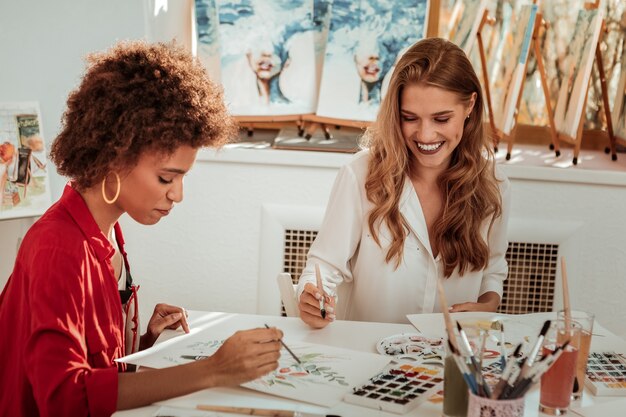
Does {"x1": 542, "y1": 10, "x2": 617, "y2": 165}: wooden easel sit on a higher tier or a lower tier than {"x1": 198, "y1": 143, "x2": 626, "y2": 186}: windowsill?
higher

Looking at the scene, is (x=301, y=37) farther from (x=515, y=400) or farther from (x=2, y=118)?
(x=515, y=400)

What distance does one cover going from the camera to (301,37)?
3250 mm

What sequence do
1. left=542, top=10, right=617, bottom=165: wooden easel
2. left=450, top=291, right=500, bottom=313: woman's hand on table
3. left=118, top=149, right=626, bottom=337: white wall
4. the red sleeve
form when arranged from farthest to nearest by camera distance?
left=542, top=10, right=617, bottom=165: wooden easel, left=118, top=149, right=626, bottom=337: white wall, left=450, top=291, right=500, bottom=313: woman's hand on table, the red sleeve

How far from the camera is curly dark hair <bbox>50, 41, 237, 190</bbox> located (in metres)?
1.56

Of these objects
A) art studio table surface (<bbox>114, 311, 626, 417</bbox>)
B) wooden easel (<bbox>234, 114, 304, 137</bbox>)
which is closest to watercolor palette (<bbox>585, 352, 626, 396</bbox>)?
art studio table surface (<bbox>114, 311, 626, 417</bbox>)

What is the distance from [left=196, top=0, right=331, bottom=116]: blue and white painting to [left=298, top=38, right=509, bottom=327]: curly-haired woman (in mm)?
982

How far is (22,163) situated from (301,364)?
4.99ft

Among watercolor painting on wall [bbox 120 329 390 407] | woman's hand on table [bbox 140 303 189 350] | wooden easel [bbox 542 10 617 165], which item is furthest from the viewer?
wooden easel [bbox 542 10 617 165]

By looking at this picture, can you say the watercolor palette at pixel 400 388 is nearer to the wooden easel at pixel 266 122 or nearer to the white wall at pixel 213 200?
the white wall at pixel 213 200

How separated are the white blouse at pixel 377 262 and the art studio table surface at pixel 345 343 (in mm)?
282

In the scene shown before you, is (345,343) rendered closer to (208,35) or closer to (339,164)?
(339,164)

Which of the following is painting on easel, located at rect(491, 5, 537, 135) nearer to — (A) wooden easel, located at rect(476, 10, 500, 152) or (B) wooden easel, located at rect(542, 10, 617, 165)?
(A) wooden easel, located at rect(476, 10, 500, 152)

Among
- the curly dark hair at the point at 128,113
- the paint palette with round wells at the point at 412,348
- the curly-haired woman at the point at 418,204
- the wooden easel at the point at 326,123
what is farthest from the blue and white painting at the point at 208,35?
the paint palette with round wells at the point at 412,348

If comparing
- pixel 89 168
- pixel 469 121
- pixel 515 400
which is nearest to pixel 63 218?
pixel 89 168
